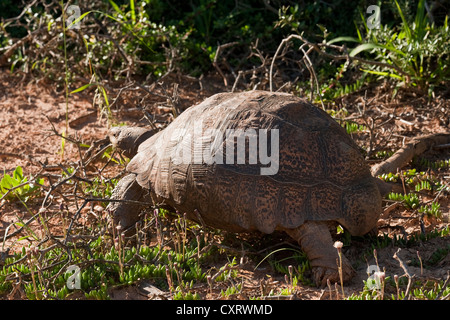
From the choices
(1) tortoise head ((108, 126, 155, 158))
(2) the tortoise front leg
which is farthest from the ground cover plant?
(1) tortoise head ((108, 126, 155, 158))

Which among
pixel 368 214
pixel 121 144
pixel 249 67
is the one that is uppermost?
pixel 249 67

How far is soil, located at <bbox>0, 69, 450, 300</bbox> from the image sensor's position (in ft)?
14.0

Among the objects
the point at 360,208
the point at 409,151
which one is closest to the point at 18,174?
the point at 360,208

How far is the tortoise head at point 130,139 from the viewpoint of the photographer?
5.39 meters

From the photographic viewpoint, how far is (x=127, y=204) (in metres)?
4.84

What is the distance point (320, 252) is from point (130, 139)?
2.29 m

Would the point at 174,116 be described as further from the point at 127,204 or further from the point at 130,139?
the point at 127,204

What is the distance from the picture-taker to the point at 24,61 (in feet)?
27.0

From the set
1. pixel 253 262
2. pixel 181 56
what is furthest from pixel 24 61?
pixel 253 262

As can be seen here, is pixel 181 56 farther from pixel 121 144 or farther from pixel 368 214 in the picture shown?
pixel 368 214

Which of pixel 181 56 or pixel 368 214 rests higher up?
pixel 181 56

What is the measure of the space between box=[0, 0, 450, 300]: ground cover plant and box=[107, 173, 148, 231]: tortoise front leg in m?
0.12

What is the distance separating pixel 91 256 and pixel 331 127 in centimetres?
196

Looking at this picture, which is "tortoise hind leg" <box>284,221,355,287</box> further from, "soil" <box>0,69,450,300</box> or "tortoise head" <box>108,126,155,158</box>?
"tortoise head" <box>108,126,155,158</box>
